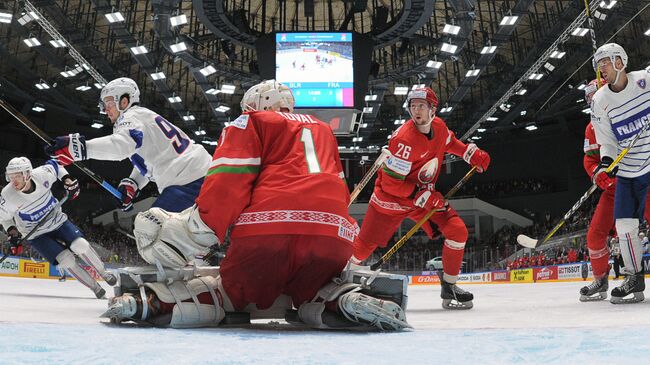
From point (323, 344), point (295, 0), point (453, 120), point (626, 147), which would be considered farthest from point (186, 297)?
point (453, 120)

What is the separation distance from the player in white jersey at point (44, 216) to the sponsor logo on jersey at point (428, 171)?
2.82 metres

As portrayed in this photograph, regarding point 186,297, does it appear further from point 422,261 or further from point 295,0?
point 422,261

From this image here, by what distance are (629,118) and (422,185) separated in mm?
1246

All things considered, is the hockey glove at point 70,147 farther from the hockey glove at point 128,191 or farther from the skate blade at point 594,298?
the skate blade at point 594,298

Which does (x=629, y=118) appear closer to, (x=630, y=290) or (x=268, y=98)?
(x=630, y=290)

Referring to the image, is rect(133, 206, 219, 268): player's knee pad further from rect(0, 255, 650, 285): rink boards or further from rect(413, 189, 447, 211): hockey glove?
rect(0, 255, 650, 285): rink boards

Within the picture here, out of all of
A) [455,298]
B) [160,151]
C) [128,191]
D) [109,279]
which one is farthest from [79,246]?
[455,298]

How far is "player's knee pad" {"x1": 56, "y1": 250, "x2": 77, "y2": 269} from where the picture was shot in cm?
512

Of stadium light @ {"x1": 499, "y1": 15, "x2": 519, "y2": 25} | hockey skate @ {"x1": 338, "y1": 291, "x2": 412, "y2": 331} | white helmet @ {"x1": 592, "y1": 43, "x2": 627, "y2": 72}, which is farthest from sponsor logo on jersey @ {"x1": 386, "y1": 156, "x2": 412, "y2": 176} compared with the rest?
stadium light @ {"x1": 499, "y1": 15, "x2": 519, "y2": 25}

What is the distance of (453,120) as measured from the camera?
23.9m

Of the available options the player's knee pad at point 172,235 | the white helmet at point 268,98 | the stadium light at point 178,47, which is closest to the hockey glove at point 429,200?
the white helmet at point 268,98

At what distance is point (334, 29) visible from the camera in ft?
52.4

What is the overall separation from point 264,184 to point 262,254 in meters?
0.23

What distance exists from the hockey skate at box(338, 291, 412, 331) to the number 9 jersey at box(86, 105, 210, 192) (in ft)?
6.01
